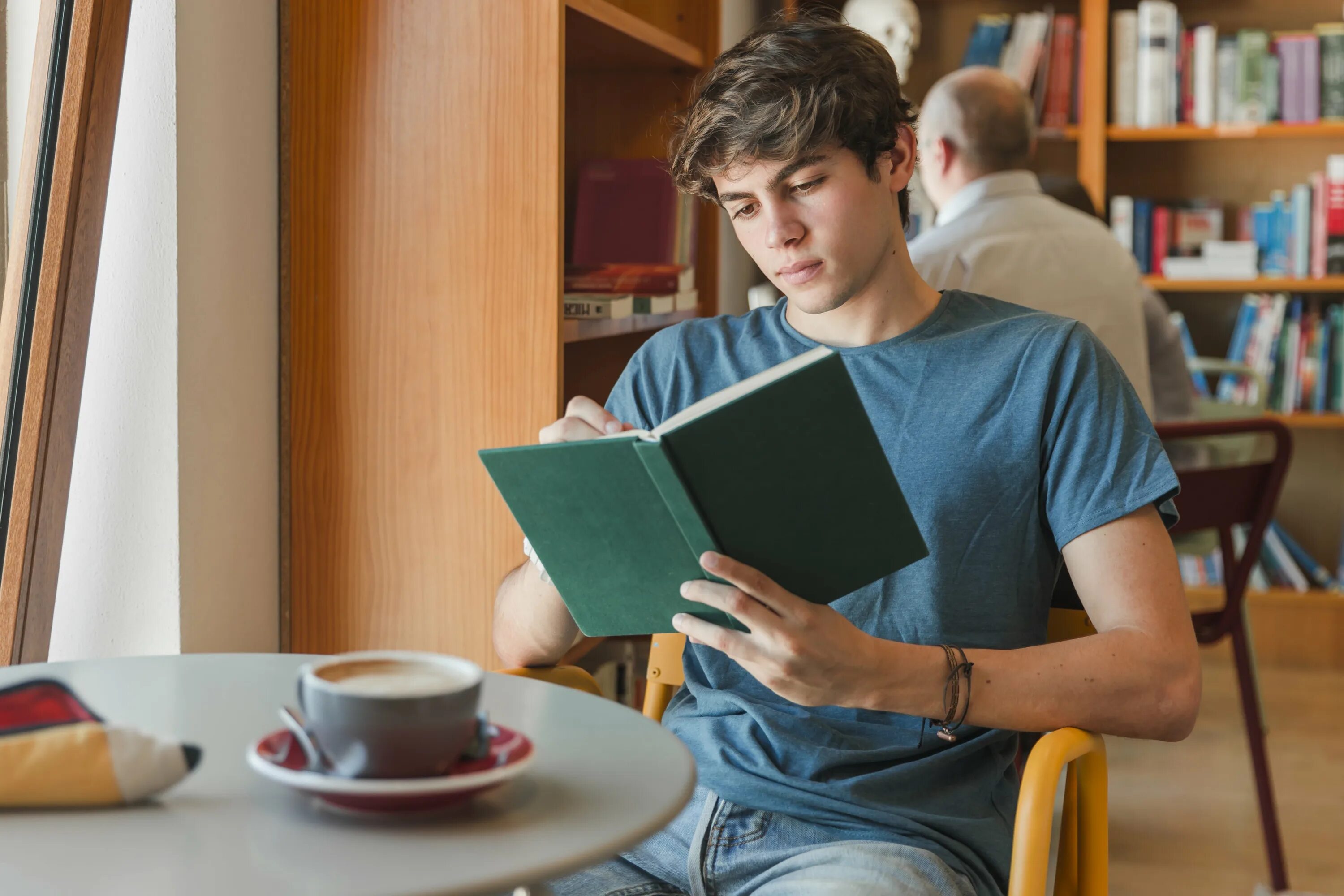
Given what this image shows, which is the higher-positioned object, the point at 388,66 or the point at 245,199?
the point at 388,66

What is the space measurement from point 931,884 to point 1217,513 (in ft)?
4.70

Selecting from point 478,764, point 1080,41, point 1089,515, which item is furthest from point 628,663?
point 1080,41

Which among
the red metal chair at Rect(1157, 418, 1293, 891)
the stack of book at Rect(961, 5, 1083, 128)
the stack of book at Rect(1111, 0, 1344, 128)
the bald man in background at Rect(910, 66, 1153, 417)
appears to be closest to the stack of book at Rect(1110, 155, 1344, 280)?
the stack of book at Rect(1111, 0, 1344, 128)

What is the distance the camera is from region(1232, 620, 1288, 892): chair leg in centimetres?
232

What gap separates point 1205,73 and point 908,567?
3.09 metres

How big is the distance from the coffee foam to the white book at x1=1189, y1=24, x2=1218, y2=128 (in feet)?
12.0

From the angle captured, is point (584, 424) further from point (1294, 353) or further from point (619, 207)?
point (1294, 353)

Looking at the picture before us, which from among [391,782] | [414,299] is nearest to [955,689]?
[391,782]

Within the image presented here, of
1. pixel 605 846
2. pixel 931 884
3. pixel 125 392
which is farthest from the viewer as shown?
pixel 125 392

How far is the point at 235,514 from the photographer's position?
1.54 m

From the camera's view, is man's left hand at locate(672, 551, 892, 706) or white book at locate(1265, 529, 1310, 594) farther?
white book at locate(1265, 529, 1310, 594)

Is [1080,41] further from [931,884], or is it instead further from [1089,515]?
[931,884]

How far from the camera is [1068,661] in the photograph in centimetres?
108

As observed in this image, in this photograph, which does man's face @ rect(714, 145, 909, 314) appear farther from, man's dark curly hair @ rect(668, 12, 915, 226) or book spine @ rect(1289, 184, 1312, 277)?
book spine @ rect(1289, 184, 1312, 277)
